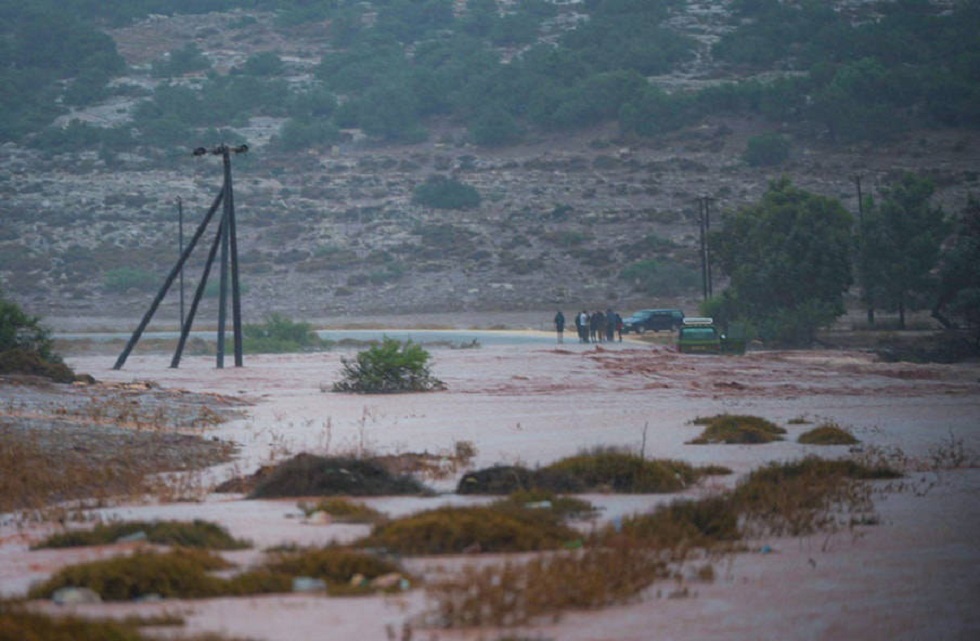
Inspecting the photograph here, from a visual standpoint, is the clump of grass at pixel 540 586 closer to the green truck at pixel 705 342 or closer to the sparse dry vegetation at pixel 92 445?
the sparse dry vegetation at pixel 92 445

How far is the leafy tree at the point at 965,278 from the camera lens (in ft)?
191

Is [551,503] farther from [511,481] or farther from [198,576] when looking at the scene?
[198,576]

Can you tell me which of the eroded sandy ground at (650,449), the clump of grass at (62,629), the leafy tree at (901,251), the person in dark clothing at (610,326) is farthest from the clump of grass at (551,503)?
the leafy tree at (901,251)

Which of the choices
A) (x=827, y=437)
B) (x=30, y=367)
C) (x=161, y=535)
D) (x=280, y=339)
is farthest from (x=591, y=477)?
(x=280, y=339)

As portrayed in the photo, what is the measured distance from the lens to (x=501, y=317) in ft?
295

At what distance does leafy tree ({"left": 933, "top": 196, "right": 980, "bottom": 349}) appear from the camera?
58281mm

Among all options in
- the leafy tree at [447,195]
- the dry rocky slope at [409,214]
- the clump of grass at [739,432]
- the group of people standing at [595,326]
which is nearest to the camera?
the clump of grass at [739,432]

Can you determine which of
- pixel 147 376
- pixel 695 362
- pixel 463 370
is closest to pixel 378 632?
pixel 147 376

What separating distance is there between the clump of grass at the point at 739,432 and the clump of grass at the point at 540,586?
11.8 m

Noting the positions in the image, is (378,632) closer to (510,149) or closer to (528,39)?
(510,149)

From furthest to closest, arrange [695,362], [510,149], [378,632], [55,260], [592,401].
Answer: [510,149] < [55,260] < [695,362] < [592,401] < [378,632]

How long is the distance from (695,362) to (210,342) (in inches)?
1171

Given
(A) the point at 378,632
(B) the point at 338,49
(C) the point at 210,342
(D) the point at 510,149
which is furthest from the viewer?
(B) the point at 338,49

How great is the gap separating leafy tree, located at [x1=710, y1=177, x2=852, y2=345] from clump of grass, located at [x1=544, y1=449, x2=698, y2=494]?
4882cm
